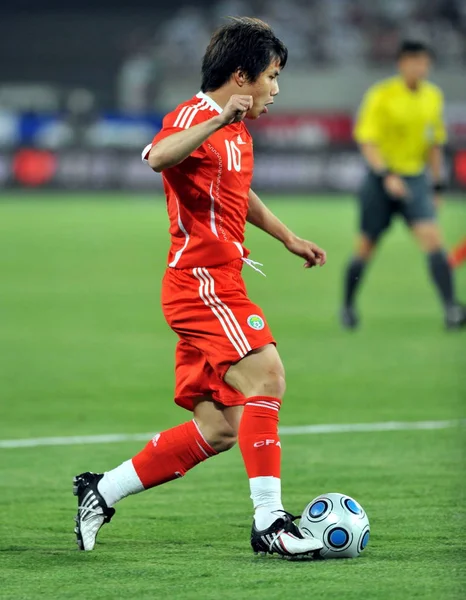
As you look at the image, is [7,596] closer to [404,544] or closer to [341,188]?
[404,544]

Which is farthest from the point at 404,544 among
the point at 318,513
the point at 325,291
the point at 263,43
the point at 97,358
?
the point at 325,291

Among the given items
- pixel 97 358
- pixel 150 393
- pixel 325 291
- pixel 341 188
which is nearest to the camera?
pixel 150 393

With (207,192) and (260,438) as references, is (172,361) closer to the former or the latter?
(207,192)

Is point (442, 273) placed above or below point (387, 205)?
below

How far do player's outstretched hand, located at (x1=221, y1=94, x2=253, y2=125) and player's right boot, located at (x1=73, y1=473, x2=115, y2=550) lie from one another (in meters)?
1.53

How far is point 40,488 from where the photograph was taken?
20.3 ft

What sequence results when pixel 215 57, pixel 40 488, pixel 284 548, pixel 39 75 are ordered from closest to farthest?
1. pixel 284 548
2. pixel 215 57
3. pixel 40 488
4. pixel 39 75

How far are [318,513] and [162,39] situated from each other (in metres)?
34.0

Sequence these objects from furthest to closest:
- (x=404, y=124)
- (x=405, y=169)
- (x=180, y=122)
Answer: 1. (x=404, y=124)
2. (x=405, y=169)
3. (x=180, y=122)

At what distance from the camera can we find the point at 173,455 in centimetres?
509

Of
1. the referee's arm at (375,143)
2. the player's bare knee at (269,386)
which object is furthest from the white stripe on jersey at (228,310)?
the referee's arm at (375,143)

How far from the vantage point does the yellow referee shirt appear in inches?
486

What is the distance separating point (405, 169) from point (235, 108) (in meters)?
7.99

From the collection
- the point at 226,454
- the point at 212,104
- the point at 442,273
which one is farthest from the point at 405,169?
the point at 212,104
